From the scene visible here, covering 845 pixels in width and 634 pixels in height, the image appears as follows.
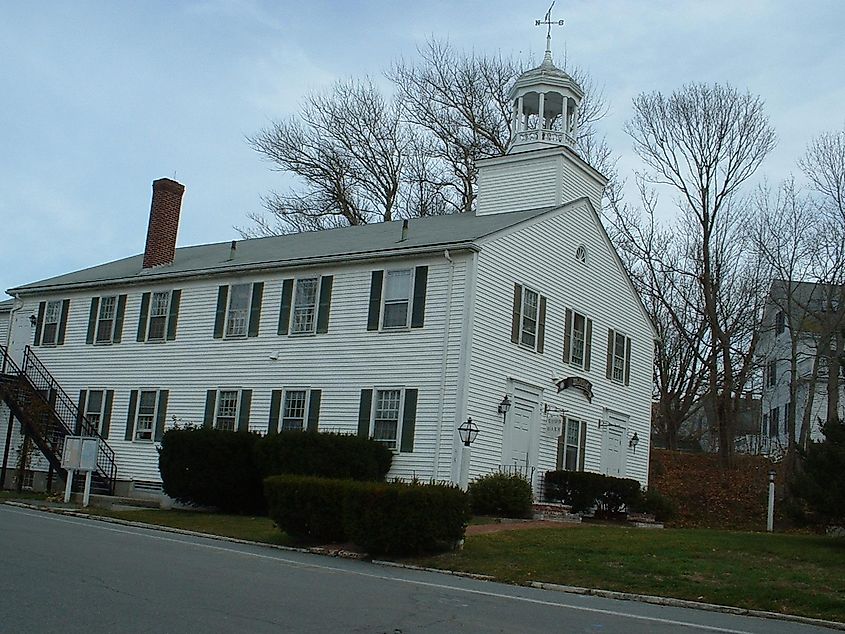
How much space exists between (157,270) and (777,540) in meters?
20.1

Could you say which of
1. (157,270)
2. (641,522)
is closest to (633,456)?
(641,522)

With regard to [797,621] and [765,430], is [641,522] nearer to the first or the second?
[797,621]

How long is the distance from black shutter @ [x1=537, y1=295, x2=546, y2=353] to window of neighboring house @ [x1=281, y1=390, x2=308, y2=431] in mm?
6031

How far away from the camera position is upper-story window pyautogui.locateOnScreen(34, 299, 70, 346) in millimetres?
31750

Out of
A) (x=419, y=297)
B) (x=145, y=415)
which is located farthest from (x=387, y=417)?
(x=145, y=415)

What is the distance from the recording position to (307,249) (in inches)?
1099

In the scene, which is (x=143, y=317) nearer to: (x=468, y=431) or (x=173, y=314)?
(x=173, y=314)

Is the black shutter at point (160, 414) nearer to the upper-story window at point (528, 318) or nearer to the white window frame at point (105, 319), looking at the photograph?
the white window frame at point (105, 319)

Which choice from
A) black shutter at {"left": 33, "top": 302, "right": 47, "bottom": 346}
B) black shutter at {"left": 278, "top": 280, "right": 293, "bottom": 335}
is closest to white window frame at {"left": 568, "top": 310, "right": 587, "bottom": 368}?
black shutter at {"left": 278, "top": 280, "right": 293, "bottom": 335}

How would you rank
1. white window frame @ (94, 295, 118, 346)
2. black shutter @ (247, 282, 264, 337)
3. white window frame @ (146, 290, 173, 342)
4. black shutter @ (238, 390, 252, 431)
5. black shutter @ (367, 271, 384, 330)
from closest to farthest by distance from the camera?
1. black shutter @ (367, 271, 384, 330)
2. black shutter @ (238, 390, 252, 431)
3. black shutter @ (247, 282, 264, 337)
4. white window frame @ (146, 290, 173, 342)
5. white window frame @ (94, 295, 118, 346)

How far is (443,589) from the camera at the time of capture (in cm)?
1186

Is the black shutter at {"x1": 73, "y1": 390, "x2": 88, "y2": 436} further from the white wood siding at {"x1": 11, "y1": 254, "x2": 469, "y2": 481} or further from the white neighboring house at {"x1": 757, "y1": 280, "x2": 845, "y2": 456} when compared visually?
the white neighboring house at {"x1": 757, "y1": 280, "x2": 845, "y2": 456}

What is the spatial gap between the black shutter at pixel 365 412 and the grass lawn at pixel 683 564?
646 cm

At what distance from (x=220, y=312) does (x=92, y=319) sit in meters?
5.64
